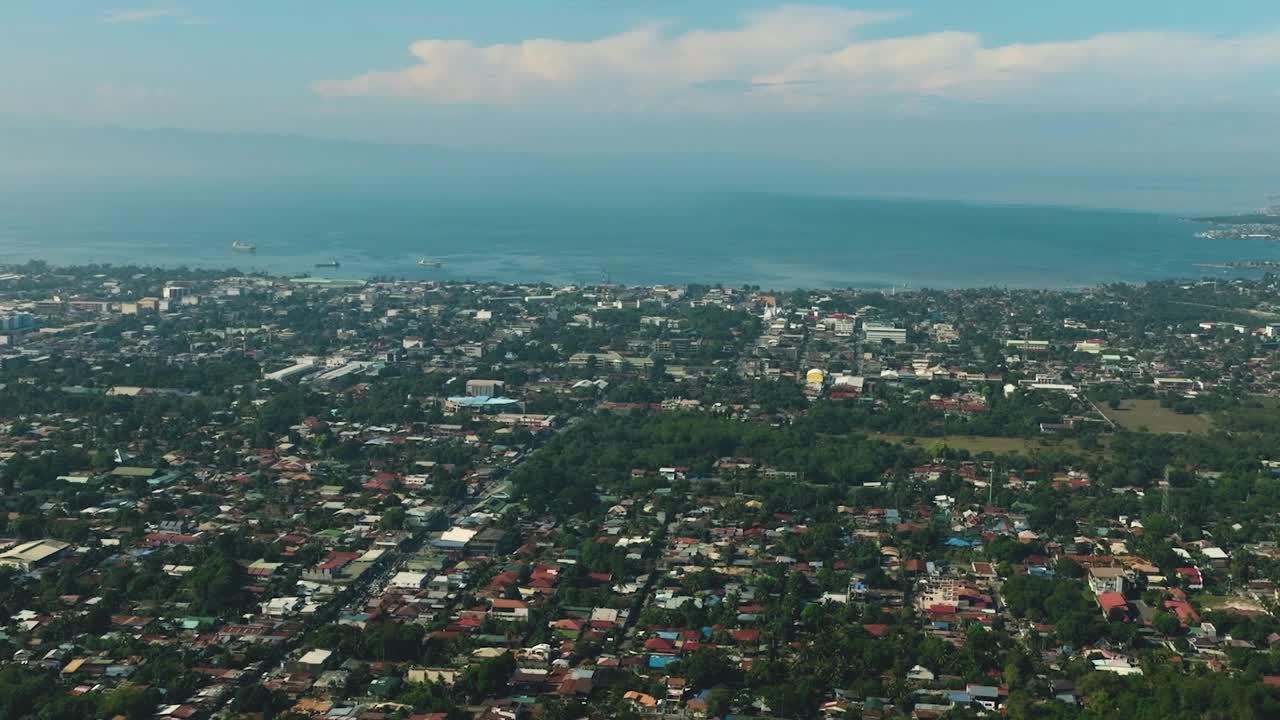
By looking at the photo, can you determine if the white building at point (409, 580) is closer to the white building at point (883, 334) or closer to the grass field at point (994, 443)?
the grass field at point (994, 443)

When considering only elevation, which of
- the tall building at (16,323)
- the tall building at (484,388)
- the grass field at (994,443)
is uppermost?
the tall building at (16,323)

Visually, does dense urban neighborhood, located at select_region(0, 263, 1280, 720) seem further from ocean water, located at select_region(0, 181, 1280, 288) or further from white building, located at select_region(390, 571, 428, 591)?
ocean water, located at select_region(0, 181, 1280, 288)

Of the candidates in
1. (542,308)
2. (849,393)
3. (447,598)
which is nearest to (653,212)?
(542,308)

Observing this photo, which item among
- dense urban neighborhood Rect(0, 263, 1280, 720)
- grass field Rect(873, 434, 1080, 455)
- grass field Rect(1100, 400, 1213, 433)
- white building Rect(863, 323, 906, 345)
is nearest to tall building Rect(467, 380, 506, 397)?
dense urban neighborhood Rect(0, 263, 1280, 720)

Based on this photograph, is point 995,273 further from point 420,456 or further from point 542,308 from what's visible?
point 420,456

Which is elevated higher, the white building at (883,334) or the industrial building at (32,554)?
the white building at (883,334)

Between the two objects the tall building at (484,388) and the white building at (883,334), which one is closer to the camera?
the tall building at (484,388)

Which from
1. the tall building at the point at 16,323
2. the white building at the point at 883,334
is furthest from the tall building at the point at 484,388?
the tall building at the point at 16,323
